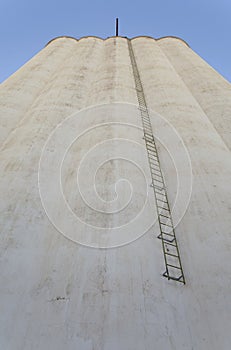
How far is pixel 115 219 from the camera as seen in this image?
5.14m

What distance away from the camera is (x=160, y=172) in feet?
21.2

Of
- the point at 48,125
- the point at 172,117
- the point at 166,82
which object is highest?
the point at 166,82

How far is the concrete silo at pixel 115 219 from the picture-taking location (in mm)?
3750

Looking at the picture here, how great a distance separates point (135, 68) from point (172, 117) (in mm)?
5493

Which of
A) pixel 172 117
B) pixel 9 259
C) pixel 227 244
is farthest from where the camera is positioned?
pixel 172 117

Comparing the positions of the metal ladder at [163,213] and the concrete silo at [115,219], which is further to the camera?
the metal ladder at [163,213]

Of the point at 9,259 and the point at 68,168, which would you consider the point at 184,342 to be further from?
the point at 68,168

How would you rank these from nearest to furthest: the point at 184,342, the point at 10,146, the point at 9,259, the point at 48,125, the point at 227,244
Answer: the point at 184,342 → the point at 9,259 → the point at 227,244 → the point at 10,146 → the point at 48,125

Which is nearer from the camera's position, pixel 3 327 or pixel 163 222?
pixel 3 327

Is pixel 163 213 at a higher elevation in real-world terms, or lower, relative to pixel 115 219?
higher

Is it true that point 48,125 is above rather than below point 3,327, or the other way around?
above

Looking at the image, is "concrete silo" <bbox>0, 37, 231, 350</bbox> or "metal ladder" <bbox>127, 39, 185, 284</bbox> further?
"metal ladder" <bbox>127, 39, 185, 284</bbox>

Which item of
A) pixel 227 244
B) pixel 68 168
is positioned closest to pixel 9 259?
pixel 68 168

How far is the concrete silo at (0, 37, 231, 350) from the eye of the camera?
3750 mm
